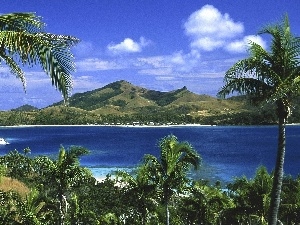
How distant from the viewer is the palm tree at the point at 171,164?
21.0 meters

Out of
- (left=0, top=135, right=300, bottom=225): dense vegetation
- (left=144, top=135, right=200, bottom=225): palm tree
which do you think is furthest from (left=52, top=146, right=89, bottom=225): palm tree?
(left=144, top=135, right=200, bottom=225): palm tree

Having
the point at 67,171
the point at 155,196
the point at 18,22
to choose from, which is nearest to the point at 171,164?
the point at 155,196

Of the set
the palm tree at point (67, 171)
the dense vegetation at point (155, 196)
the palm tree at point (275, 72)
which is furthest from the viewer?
the palm tree at point (67, 171)

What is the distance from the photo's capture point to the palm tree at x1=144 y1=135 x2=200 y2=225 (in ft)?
69.1

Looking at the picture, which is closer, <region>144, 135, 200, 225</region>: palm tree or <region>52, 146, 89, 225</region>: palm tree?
<region>144, 135, 200, 225</region>: palm tree

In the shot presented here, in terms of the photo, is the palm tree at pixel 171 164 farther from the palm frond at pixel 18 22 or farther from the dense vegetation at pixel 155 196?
the palm frond at pixel 18 22

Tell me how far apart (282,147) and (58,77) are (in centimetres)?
836

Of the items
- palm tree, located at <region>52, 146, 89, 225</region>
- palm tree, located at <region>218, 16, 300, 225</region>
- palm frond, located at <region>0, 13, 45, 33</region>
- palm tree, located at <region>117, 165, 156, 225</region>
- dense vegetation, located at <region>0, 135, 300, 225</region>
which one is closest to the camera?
palm frond, located at <region>0, 13, 45, 33</region>

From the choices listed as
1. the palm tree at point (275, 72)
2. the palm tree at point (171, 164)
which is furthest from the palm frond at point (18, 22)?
the palm tree at point (171, 164)

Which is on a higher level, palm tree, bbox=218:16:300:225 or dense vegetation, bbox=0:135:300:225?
Answer: palm tree, bbox=218:16:300:225

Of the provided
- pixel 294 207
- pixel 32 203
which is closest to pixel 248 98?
Answer: pixel 32 203

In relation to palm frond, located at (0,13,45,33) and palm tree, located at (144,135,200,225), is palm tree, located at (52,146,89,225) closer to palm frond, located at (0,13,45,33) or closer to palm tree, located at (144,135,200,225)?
palm tree, located at (144,135,200,225)

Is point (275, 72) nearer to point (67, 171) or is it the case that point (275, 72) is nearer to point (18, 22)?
point (18, 22)

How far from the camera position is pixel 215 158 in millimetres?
125438
